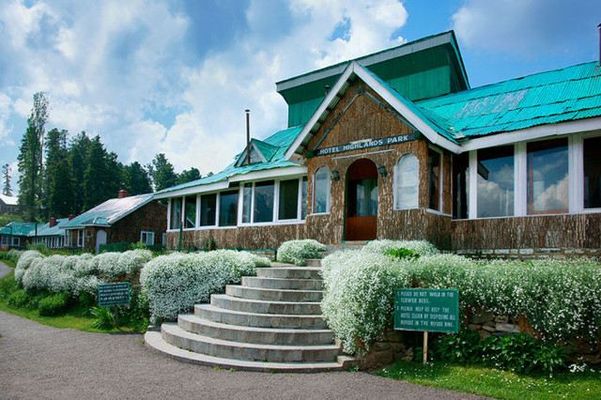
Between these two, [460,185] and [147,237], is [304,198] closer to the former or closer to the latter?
[460,185]

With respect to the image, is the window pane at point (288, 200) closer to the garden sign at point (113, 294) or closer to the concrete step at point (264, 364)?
the garden sign at point (113, 294)

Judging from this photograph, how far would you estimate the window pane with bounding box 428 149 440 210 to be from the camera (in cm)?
1259

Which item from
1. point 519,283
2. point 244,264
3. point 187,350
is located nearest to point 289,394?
point 187,350

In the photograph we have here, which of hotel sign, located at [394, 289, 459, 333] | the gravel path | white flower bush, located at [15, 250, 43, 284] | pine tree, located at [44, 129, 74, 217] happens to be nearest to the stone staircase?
the gravel path

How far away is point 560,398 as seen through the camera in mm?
5922

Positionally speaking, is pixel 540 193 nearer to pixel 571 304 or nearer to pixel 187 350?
pixel 571 304

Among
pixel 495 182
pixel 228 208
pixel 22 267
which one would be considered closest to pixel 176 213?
pixel 228 208

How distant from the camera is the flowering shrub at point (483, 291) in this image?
22.4ft

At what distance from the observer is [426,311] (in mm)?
7457

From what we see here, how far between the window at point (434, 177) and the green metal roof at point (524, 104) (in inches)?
29.7

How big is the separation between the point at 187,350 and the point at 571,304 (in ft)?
20.8

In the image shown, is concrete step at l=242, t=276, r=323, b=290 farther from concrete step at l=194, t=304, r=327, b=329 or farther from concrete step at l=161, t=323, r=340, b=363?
concrete step at l=161, t=323, r=340, b=363

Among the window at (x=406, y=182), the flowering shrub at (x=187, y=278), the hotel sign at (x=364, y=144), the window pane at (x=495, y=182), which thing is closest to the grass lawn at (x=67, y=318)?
the flowering shrub at (x=187, y=278)

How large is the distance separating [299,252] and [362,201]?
381 cm
